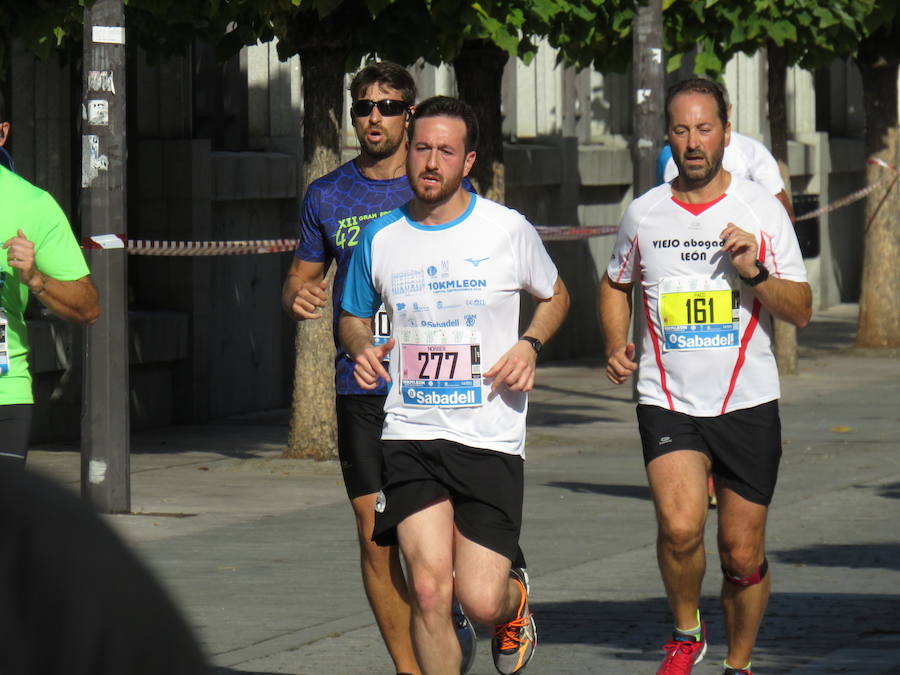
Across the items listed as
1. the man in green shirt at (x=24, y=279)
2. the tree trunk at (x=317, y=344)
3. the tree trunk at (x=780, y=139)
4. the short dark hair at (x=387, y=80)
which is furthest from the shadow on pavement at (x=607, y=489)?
the tree trunk at (x=780, y=139)

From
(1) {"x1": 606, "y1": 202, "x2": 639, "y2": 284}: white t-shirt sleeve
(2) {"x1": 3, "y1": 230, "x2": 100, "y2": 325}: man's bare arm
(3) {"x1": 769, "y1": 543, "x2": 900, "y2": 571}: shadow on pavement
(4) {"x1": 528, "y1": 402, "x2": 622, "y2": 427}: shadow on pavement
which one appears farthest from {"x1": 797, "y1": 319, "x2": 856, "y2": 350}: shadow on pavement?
(2) {"x1": 3, "y1": 230, "x2": 100, "y2": 325}: man's bare arm

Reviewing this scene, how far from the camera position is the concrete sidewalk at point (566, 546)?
21.5ft

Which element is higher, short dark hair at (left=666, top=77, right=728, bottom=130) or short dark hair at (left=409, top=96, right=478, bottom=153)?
short dark hair at (left=666, top=77, right=728, bottom=130)

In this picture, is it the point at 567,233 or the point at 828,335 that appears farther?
the point at 828,335

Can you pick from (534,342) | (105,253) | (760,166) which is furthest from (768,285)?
(105,253)

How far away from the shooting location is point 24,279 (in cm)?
606

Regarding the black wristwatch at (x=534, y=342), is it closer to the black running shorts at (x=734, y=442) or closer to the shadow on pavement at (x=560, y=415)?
the black running shorts at (x=734, y=442)

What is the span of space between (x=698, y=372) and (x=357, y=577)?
2568mm

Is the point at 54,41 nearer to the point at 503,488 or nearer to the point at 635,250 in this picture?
the point at 635,250

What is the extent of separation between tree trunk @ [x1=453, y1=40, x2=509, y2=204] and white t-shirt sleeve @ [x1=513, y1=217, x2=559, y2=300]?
7632 mm

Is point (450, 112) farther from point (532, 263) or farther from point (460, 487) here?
point (460, 487)

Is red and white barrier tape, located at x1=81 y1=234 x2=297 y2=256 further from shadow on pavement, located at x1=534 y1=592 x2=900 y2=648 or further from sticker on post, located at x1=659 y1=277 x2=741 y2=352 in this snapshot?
sticker on post, located at x1=659 y1=277 x2=741 y2=352

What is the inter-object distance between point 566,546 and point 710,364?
3.13 m

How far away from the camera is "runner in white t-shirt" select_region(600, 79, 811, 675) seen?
5.93m
